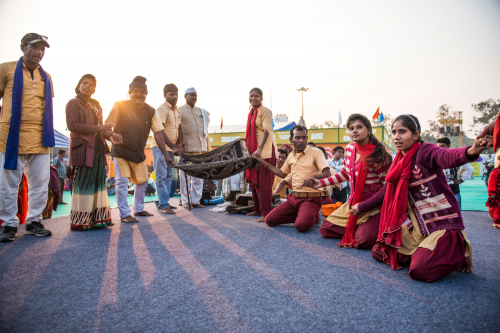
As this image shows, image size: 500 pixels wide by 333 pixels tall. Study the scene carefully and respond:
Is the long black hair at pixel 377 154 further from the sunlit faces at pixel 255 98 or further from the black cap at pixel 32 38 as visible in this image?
the black cap at pixel 32 38

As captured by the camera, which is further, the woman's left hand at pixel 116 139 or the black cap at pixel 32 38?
the woman's left hand at pixel 116 139

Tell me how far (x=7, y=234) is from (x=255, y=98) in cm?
362

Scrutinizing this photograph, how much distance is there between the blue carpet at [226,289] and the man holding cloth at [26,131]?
369mm

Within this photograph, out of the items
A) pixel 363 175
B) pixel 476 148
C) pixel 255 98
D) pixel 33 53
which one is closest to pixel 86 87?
pixel 33 53

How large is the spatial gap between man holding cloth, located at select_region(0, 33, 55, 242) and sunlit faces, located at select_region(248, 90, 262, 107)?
272cm

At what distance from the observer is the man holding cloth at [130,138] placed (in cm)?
439

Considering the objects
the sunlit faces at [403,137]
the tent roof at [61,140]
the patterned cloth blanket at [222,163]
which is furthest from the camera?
the tent roof at [61,140]

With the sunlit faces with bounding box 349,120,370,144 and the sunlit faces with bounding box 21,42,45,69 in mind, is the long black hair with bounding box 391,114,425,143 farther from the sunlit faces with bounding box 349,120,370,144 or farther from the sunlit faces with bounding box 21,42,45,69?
the sunlit faces with bounding box 21,42,45,69

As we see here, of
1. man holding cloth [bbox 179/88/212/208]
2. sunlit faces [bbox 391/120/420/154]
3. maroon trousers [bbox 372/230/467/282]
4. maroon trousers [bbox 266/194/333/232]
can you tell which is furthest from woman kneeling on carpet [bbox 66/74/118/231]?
maroon trousers [bbox 372/230/467/282]

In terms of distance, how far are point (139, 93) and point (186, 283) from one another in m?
3.24

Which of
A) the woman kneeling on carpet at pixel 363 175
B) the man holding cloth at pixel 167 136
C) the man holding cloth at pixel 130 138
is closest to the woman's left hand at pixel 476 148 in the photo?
the woman kneeling on carpet at pixel 363 175

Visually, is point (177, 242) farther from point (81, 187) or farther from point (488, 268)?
point (488, 268)

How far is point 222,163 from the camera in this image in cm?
471

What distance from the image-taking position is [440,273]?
2178mm
